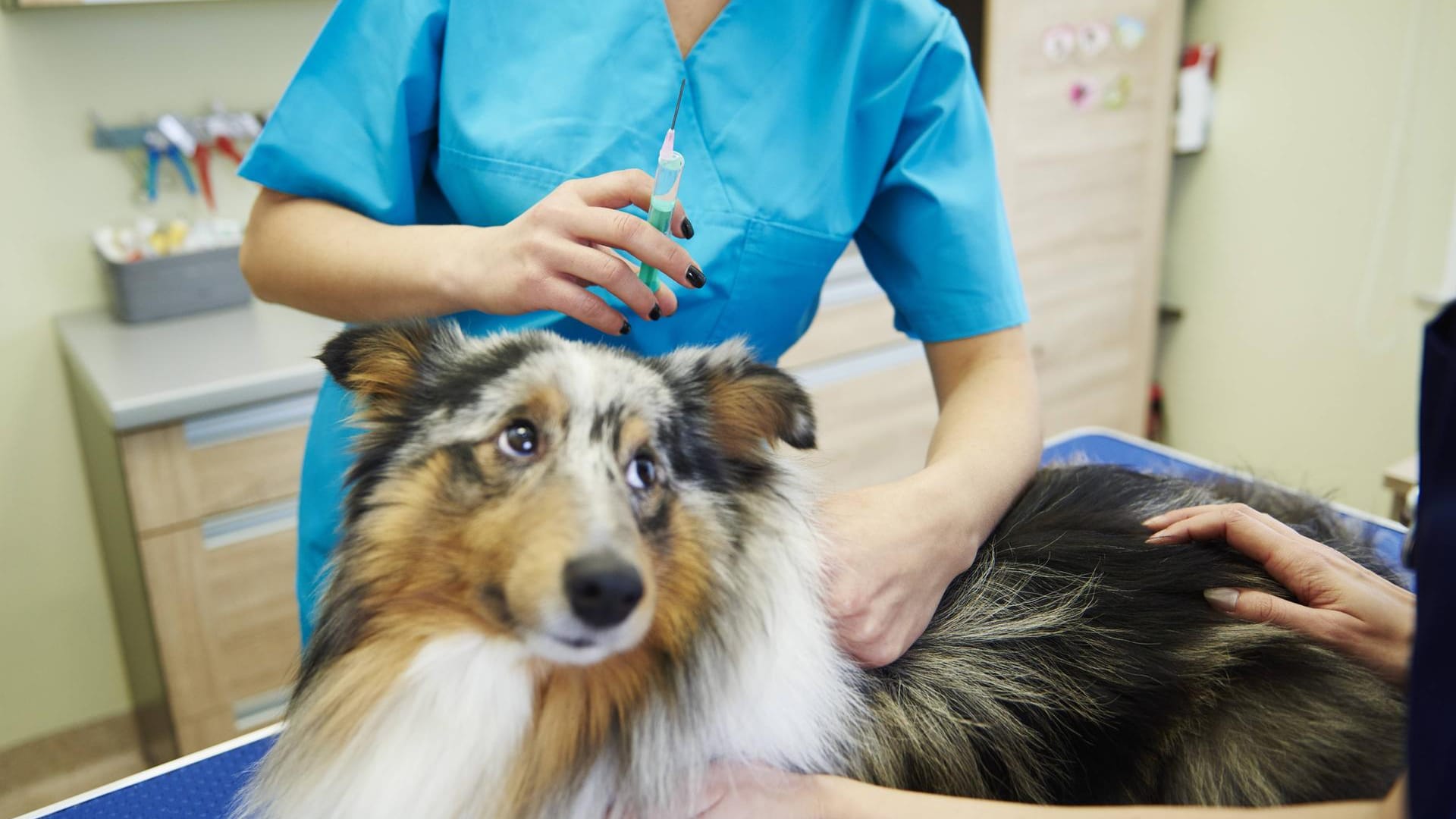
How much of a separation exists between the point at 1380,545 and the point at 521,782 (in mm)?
1465

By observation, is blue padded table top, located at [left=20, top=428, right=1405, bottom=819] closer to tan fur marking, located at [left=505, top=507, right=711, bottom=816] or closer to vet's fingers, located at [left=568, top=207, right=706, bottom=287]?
tan fur marking, located at [left=505, top=507, right=711, bottom=816]

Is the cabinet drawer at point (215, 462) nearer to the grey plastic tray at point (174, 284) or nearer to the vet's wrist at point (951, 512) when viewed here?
the grey plastic tray at point (174, 284)

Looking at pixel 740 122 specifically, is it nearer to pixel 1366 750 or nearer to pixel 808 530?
pixel 808 530

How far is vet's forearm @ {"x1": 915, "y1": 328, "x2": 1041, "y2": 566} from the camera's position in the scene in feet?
4.02

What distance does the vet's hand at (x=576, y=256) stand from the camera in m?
1.05

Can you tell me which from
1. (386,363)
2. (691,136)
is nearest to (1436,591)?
(386,363)

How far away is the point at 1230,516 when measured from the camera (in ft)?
3.80

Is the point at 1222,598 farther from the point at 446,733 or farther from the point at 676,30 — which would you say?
the point at 676,30

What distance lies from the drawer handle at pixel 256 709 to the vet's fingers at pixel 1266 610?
2.10m

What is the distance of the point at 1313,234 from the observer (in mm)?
3480

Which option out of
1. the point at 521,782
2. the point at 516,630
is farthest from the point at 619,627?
the point at 521,782

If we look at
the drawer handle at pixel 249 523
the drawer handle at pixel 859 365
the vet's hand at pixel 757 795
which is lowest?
the drawer handle at pixel 249 523

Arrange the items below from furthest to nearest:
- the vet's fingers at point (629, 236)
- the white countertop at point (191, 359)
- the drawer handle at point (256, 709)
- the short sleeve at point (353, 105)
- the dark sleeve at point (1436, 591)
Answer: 1. the drawer handle at point (256, 709)
2. the white countertop at point (191, 359)
3. the short sleeve at point (353, 105)
4. the vet's fingers at point (629, 236)
5. the dark sleeve at point (1436, 591)

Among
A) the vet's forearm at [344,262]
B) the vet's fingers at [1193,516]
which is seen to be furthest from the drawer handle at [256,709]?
the vet's fingers at [1193,516]
